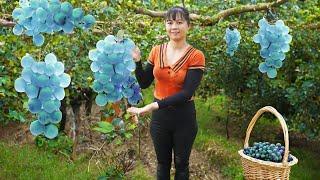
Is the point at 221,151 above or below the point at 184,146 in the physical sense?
below

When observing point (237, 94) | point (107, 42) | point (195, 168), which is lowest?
point (195, 168)

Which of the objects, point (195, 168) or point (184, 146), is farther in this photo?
point (195, 168)

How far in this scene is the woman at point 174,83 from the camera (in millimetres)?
2359

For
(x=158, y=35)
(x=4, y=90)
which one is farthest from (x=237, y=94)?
(x=4, y=90)

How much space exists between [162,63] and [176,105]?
221mm

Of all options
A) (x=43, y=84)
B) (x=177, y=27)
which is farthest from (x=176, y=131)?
(x=43, y=84)

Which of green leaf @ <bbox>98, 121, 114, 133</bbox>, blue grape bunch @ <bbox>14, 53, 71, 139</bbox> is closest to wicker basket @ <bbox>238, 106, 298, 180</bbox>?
green leaf @ <bbox>98, 121, 114, 133</bbox>

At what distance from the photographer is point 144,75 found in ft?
8.22

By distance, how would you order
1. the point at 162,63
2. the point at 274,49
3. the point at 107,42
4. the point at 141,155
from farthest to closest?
the point at 141,155
the point at 162,63
the point at 274,49
the point at 107,42

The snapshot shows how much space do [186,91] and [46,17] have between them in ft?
2.87

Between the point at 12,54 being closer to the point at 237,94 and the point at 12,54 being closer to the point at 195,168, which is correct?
the point at 195,168

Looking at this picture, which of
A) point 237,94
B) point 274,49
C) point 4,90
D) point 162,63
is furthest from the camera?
point 237,94

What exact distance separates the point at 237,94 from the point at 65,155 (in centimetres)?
193

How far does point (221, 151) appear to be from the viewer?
16.0ft
